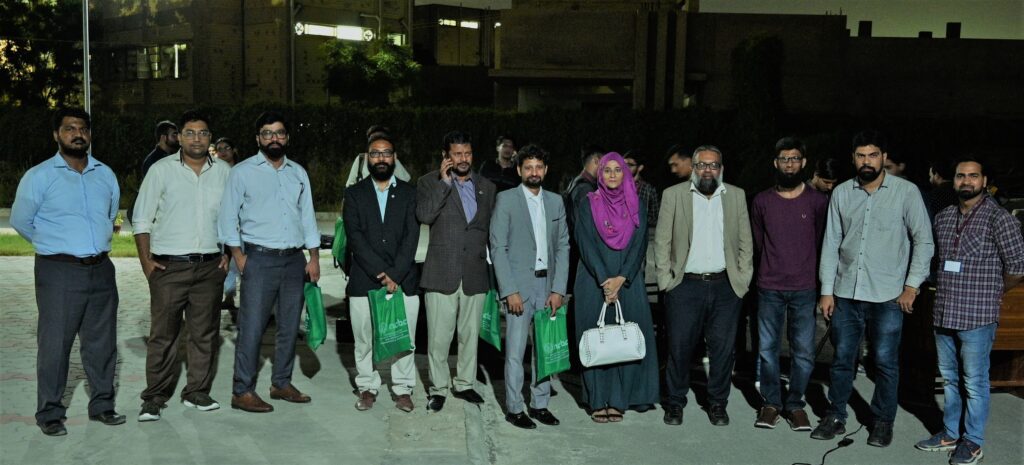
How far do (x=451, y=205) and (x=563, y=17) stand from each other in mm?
28774

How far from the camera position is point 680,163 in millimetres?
8539

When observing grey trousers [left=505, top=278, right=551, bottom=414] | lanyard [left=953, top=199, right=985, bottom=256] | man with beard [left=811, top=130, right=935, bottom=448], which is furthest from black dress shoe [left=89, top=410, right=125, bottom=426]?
lanyard [left=953, top=199, right=985, bottom=256]

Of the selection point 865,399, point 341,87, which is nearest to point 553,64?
point 341,87

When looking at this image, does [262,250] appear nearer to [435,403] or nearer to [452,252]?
[452,252]

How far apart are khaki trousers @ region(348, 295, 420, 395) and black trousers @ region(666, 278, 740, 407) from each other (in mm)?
1820

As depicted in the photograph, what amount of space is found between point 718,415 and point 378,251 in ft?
8.54

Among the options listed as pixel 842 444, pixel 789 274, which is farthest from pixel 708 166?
pixel 842 444

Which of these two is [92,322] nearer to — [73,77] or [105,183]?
[105,183]

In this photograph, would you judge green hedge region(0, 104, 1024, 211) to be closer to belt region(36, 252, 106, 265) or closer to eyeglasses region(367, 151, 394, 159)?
eyeglasses region(367, 151, 394, 159)

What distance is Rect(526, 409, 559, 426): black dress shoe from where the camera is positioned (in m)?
6.72

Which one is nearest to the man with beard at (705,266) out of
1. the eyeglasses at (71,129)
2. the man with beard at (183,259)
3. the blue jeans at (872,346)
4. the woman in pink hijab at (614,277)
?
the woman in pink hijab at (614,277)

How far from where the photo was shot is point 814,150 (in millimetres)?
23219

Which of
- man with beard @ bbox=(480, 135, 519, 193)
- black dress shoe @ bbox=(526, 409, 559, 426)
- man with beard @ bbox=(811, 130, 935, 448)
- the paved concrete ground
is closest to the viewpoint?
the paved concrete ground

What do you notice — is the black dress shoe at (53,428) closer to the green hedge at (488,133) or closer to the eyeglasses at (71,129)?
the eyeglasses at (71,129)
